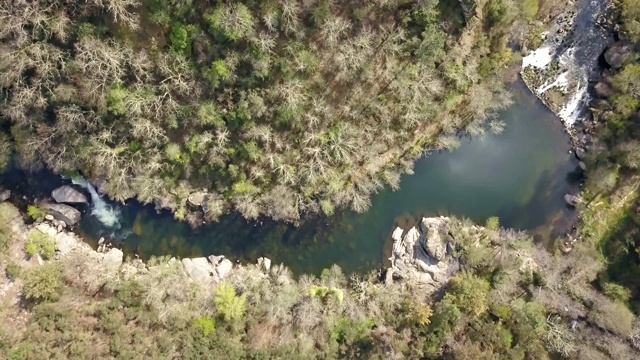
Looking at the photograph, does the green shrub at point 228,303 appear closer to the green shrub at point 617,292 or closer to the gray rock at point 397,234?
the gray rock at point 397,234

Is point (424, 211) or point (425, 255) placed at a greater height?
point (424, 211)

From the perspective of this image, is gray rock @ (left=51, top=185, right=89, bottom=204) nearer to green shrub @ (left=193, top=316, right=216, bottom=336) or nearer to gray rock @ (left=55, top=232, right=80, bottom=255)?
gray rock @ (left=55, top=232, right=80, bottom=255)

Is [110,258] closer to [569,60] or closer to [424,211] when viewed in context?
[424,211]

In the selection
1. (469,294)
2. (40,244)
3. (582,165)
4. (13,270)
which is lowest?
(13,270)

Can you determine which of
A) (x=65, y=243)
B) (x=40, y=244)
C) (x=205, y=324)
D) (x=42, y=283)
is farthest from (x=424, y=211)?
(x=40, y=244)

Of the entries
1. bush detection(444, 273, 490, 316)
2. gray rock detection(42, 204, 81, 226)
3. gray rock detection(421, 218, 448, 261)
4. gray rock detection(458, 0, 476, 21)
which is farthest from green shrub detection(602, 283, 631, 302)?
gray rock detection(42, 204, 81, 226)

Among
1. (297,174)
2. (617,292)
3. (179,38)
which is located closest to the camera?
(179,38)
